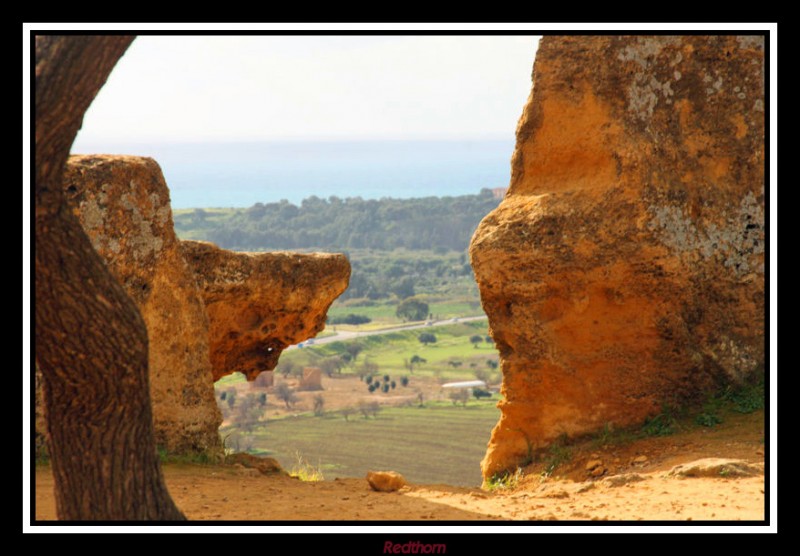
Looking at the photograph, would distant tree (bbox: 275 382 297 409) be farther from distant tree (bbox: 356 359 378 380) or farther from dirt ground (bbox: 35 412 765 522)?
dirt ground (bbox: 35 412 765 522)

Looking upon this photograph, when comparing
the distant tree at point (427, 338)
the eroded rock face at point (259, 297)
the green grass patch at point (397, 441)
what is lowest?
the green grass patch at point (397, 441)

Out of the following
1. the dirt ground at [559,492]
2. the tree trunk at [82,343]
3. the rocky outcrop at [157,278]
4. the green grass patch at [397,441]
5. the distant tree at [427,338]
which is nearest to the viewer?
the tree trunk at [82,343]

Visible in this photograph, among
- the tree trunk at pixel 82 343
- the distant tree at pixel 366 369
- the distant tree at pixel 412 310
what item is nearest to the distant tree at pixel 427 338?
the distant tree at pixel 412 310

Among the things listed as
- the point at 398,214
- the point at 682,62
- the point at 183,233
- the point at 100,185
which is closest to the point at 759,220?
the point at 682,62

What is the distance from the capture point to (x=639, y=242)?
1098 cm

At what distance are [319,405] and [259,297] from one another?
39.0 metres

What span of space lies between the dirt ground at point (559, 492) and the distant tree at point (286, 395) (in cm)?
4391

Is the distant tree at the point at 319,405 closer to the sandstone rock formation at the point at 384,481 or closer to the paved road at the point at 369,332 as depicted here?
the paved road at the point at 369,332

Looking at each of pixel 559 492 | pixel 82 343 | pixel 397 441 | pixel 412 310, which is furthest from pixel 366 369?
pixel 82 343

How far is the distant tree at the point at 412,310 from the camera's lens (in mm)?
81125

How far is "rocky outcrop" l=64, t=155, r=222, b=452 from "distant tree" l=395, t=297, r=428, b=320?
69596 mm

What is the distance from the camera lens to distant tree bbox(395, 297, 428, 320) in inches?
3194

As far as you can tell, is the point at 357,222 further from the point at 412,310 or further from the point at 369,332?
the point at 369,332
